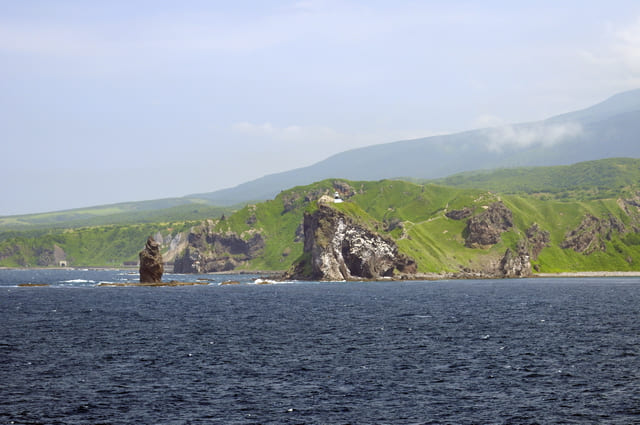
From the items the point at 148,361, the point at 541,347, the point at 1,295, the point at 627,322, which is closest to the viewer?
the point at 148,361

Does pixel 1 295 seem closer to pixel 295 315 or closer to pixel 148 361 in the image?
pixel 295 315

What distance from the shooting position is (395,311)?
136875 millimetres

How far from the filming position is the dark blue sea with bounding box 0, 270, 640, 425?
2089 inches

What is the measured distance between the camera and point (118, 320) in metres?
117

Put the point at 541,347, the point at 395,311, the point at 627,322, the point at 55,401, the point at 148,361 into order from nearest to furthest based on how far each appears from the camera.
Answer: the point at 55,401 → the point at 148,361 → the point at 541,347 → the point at 627,322 → the point at 395,311

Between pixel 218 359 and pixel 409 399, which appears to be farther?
pixel 218 359

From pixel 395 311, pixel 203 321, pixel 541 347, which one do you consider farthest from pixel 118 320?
pixel 541 347

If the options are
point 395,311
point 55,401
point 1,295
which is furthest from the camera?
point 1,295

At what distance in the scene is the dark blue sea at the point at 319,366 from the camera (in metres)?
53.1

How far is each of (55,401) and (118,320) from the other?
204 feet

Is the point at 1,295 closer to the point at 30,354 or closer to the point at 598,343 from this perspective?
the point at 30,354

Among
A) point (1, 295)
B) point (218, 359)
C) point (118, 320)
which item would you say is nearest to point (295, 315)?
point (118, 320)

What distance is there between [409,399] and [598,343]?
142 feet

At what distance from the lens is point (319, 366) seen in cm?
7288
